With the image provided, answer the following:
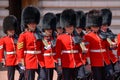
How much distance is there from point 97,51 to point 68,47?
0.57 m

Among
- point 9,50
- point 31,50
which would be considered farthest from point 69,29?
point 9,50

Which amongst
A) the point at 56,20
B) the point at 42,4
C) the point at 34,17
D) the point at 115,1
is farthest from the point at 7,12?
the point at 34,17

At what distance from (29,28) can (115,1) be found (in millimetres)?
6855

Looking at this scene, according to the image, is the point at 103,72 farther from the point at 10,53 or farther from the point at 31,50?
the point at 10,53

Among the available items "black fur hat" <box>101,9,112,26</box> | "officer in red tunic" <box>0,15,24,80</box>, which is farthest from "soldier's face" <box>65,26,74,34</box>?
"officer in red tunic" <box>0,15,24,80</box>

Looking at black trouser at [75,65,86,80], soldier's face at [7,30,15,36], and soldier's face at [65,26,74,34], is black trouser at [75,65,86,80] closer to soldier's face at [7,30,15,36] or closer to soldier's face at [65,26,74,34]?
soldier's face at [65,26,74,34]

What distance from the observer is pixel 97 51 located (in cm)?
870

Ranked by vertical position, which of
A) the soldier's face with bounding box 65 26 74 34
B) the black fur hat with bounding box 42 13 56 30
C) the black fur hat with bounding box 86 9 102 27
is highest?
Answer: the black fur hat with bounding box 86 9 102 27

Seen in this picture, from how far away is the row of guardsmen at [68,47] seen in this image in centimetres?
841

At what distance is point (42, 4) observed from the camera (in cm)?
1541

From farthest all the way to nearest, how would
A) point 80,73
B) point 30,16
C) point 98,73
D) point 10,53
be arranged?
1. point 10,53
2. point 30,16
3. point 98,73
4. point 80,73

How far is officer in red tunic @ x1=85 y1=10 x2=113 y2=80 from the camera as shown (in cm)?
866

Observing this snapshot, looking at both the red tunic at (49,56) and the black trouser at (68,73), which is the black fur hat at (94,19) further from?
the black trouser at (68,73)

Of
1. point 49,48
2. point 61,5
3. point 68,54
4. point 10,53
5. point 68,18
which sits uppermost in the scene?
point 68,18
